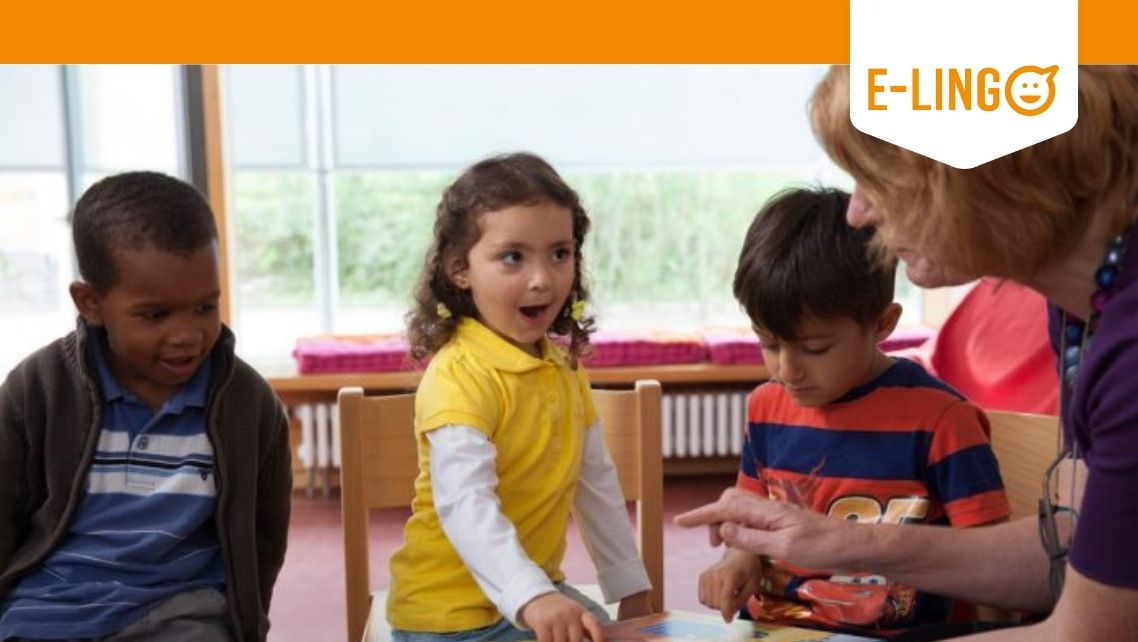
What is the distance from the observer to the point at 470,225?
1603 mm

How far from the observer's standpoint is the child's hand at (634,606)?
1669mm

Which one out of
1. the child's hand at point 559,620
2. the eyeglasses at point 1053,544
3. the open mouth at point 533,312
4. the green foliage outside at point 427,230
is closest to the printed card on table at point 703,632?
the child's hand at point 559,620

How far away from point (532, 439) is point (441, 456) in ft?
0.44

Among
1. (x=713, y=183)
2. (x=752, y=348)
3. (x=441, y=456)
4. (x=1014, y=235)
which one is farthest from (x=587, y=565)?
(x=1014, y=235)

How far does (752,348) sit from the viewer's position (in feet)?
14.7

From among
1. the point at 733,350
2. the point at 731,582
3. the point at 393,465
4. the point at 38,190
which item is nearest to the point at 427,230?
the point at 733,350

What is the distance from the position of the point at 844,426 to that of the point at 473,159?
333cm

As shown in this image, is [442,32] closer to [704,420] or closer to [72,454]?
[704,420]

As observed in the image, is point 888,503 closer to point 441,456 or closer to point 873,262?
point 873,262

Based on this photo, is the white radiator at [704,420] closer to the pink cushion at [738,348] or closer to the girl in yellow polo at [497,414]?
the pink cushion at [738,348]

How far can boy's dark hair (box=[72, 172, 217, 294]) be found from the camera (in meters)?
1.53

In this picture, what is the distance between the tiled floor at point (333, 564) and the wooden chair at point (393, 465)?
4.87ft

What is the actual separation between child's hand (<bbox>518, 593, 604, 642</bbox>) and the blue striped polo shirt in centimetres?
47

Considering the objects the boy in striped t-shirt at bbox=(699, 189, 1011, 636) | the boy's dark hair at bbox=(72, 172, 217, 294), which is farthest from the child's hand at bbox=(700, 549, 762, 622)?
the boy's dark hair at bbox=(72, 172, 217, 294)
